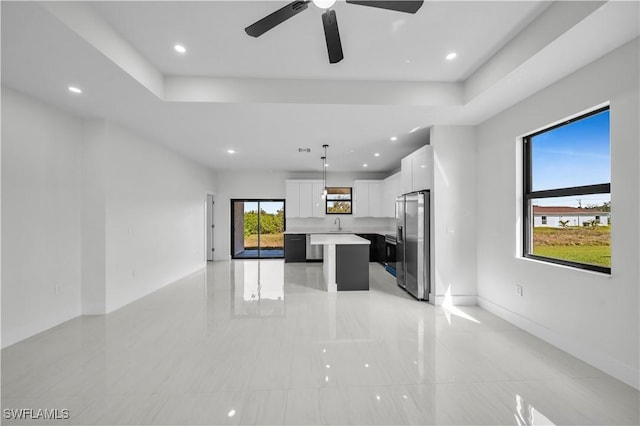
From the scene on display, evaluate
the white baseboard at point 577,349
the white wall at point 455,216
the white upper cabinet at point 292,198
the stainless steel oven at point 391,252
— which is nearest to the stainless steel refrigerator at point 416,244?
the white wall at point 455,216

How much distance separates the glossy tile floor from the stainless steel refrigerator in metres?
0.55

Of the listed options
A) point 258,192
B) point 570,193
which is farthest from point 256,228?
point 570,193

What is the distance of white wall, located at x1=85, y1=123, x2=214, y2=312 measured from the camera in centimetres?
385

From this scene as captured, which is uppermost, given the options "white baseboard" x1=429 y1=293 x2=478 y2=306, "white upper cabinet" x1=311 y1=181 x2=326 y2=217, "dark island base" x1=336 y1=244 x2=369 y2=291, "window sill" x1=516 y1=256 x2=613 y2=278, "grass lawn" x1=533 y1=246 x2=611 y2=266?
"white upper cabinet" x1=311 y1=181 x2=326 y2=217

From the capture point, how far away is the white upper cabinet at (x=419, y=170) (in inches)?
166

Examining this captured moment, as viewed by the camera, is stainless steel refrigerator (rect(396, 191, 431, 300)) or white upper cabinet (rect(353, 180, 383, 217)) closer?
stainless steel refrigerator (rect(396, 191, 431, 300))

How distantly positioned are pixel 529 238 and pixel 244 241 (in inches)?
286

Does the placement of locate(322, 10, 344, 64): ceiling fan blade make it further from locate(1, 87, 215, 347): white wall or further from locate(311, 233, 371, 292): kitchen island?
locate(1, 87, 215, 347): white wall

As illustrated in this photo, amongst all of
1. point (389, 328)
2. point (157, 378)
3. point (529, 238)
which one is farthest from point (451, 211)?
point (157, 378)

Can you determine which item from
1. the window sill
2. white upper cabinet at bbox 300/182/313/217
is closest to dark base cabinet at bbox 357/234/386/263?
white upper cabinet at bbox 300/182/313/217

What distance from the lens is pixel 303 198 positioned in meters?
8.01

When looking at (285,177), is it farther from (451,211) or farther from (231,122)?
(451,211)

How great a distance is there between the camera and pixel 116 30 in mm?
2371

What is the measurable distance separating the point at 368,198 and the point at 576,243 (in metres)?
5.50
